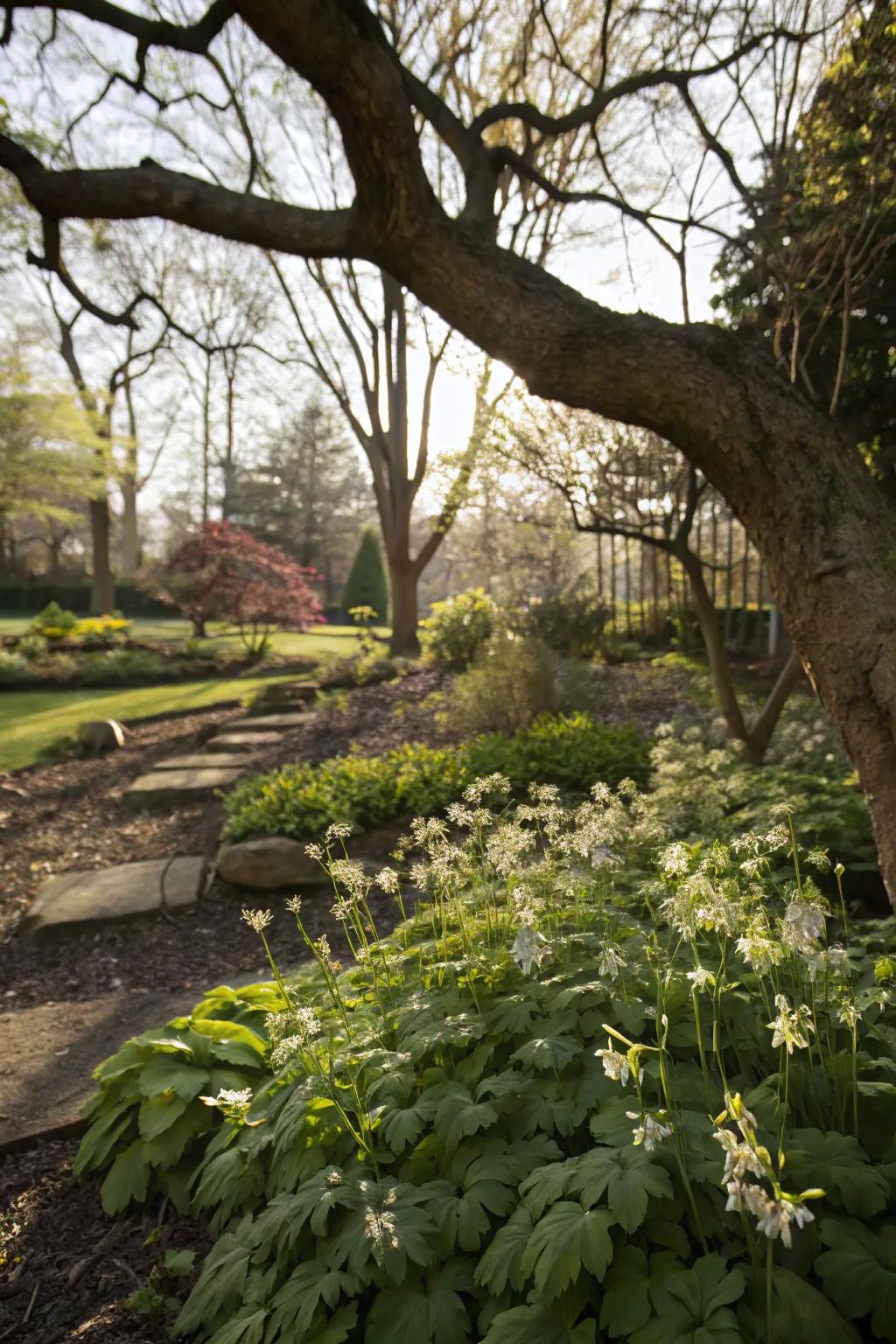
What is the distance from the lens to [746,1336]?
4.36ft

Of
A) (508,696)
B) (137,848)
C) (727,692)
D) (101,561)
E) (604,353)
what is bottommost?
(137,848)

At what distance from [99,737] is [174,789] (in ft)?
8.85

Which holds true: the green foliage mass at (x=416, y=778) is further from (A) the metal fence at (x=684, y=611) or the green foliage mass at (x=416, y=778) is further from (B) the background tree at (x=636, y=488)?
(A) the metal fence at (x=684, y=611)

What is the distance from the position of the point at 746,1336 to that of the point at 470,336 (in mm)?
3093

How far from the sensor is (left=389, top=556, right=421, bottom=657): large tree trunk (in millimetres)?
15016

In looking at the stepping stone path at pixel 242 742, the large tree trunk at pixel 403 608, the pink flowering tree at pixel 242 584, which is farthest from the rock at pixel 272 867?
the pink flowering tree at pixel 242 584

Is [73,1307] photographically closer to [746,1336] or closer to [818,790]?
[746,1336]

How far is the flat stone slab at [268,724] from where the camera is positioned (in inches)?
373

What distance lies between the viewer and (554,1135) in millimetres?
1895

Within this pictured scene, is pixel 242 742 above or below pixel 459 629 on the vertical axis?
below

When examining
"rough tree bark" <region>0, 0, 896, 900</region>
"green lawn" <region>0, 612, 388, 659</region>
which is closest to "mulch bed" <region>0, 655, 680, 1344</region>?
"rough tree bark" <region>0, 0, 896, 900</region>

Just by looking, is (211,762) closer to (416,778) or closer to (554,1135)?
(416,778)

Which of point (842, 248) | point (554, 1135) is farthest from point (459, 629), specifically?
point (554, 1135)

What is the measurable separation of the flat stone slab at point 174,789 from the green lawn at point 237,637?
8769mm
